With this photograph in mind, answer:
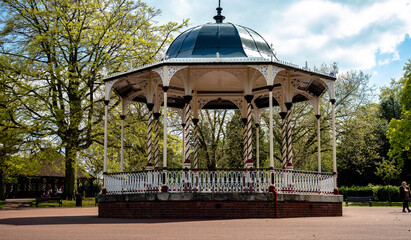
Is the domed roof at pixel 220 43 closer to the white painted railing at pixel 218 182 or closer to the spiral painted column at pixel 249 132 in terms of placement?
the spiral painted column at pixel 249 132

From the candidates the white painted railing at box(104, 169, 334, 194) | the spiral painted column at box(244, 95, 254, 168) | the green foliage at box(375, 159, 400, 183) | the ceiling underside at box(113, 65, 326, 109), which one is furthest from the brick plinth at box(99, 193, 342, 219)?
the green foliage at box(375, 159, 400, 183)

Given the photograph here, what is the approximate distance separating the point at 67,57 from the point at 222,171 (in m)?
19.0

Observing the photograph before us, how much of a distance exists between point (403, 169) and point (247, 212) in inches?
1284

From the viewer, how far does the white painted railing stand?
1614 centimetres

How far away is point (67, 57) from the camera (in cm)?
3097

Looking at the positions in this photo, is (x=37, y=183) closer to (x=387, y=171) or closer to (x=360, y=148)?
(x=360, y=148)

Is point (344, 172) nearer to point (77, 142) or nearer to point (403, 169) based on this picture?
point (403, 169)

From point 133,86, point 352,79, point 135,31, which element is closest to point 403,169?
point 352,79

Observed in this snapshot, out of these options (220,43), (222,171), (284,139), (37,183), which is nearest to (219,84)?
(220,43)

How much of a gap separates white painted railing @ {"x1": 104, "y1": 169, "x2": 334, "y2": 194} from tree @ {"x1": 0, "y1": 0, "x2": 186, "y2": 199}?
1175cm

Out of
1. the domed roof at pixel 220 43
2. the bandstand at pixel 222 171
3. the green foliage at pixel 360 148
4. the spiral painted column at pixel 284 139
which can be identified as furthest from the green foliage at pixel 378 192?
the domed roof at pixel 220 43

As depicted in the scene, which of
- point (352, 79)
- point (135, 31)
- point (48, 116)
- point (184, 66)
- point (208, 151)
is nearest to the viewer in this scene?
point (184, 66)

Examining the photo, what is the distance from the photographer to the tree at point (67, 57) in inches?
1120

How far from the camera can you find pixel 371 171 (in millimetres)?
45062
